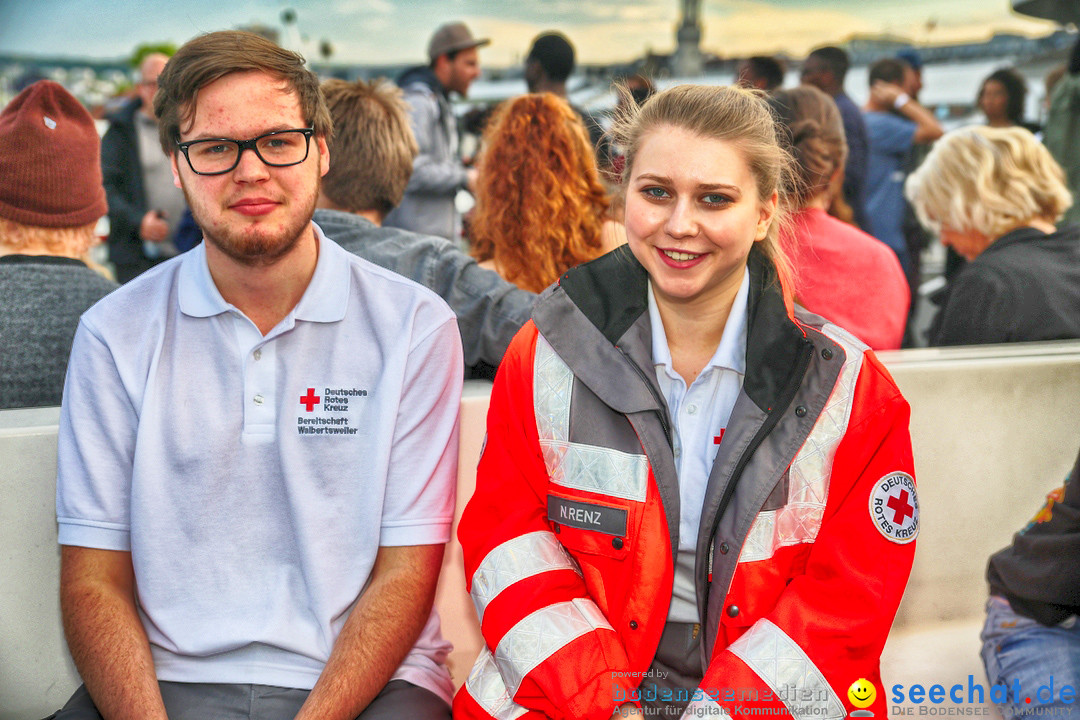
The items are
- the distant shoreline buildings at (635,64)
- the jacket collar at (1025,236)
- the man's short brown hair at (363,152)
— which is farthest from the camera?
the distant shoreline buildings at (635,64)

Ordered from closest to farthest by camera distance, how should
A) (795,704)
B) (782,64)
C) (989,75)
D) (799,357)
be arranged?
1. (795,704)
2. (799,357)
3. (782,64)
4. (989,75)

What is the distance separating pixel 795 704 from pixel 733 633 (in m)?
0.19

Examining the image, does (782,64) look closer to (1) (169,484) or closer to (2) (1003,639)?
(2) (1003,639)

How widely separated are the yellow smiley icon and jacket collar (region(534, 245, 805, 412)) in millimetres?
585

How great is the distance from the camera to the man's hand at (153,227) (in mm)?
5031

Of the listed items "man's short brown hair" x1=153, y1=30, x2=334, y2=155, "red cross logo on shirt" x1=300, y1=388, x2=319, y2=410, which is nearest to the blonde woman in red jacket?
"red cross logo on shirt" x1=300, y1=388, x2=319, y2=410

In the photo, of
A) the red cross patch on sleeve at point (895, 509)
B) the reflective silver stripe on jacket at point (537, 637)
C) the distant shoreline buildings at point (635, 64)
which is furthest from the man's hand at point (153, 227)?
the red cross patch on sleeve at point (895, 509)

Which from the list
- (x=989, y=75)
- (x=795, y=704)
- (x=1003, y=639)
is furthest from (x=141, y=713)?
(x=989, y=75)

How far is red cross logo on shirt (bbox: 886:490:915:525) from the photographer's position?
1847 mm

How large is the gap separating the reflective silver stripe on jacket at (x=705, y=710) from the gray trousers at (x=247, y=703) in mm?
556

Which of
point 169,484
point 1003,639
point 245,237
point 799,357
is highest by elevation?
point 245,237

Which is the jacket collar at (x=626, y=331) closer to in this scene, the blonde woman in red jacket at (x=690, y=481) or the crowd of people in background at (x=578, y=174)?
the blonde woman in red jacket at (x=690, y=481)

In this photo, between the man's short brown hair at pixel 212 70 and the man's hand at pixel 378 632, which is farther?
the man's short brown hair at pixel 212 70

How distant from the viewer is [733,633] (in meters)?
1.91
